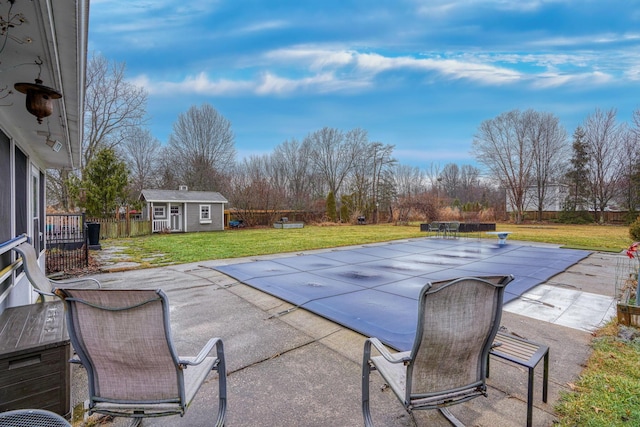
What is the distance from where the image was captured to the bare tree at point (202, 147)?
26891 millimetres

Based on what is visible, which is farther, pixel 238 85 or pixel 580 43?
pixel 238 85

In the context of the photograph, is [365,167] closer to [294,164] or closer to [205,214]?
[294,164]

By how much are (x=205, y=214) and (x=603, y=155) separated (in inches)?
1362

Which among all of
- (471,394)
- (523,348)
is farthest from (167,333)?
(523,348)

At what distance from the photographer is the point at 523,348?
2.29 m

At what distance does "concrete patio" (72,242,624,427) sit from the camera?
81.0 inches

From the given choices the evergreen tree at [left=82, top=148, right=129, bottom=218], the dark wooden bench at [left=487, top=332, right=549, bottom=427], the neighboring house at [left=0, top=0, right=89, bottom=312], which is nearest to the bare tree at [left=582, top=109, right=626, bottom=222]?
the dark wooden bench at [left=487, top=332, right=549, bottom=427]

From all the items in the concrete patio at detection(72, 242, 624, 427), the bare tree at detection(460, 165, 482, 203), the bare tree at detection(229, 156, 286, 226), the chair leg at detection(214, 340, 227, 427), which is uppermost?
the bare tree at detection(460, 165, 482, 203)

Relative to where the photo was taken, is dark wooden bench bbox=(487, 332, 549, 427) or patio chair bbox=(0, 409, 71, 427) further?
dark wooden bench bbox=(487, 332, 549, 427)

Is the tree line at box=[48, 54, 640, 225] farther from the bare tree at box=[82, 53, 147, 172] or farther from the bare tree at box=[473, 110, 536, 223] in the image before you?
the bare tree at box=[82, 53, 147, 172]

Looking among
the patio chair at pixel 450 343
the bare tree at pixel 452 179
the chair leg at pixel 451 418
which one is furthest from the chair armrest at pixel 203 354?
the bare tree at pixel 452 179

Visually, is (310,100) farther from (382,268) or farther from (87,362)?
(87,362)

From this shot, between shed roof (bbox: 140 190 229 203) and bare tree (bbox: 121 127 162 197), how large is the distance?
260 inches

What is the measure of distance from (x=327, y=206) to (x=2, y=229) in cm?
2352
